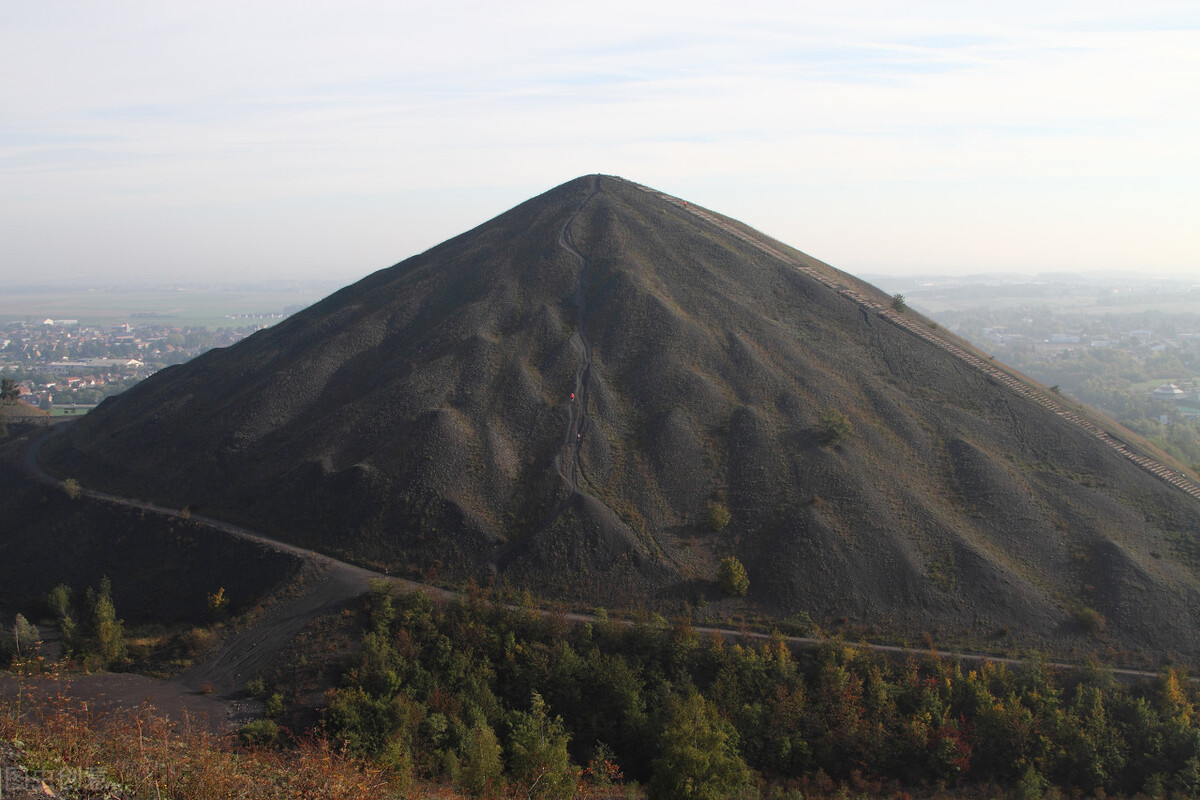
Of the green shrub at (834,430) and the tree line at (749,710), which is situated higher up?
the green shrub at (834,430)

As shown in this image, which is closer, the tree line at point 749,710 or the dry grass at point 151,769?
the dry grass at point 151,769

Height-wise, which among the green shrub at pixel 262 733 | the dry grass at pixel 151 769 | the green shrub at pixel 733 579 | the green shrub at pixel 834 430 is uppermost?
the green shrub at pixel 834 430

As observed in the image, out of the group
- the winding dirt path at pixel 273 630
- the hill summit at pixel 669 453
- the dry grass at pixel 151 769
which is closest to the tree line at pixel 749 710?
the winding dirt path at pixel 273 630

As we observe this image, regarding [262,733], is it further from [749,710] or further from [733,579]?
[733,579]

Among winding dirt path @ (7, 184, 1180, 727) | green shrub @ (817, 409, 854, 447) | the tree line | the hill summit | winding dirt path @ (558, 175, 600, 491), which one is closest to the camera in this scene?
the tree line

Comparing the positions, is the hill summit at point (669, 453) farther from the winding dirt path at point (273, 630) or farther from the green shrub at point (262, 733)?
the green shrub at point (262, 733)

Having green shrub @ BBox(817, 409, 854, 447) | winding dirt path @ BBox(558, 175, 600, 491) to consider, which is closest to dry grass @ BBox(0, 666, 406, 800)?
winding dirt path @ BBox(558, 175, 600, 491)

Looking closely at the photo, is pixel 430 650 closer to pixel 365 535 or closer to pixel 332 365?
pixel 365 535

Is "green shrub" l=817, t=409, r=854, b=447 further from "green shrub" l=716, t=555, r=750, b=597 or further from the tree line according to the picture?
the tree line
